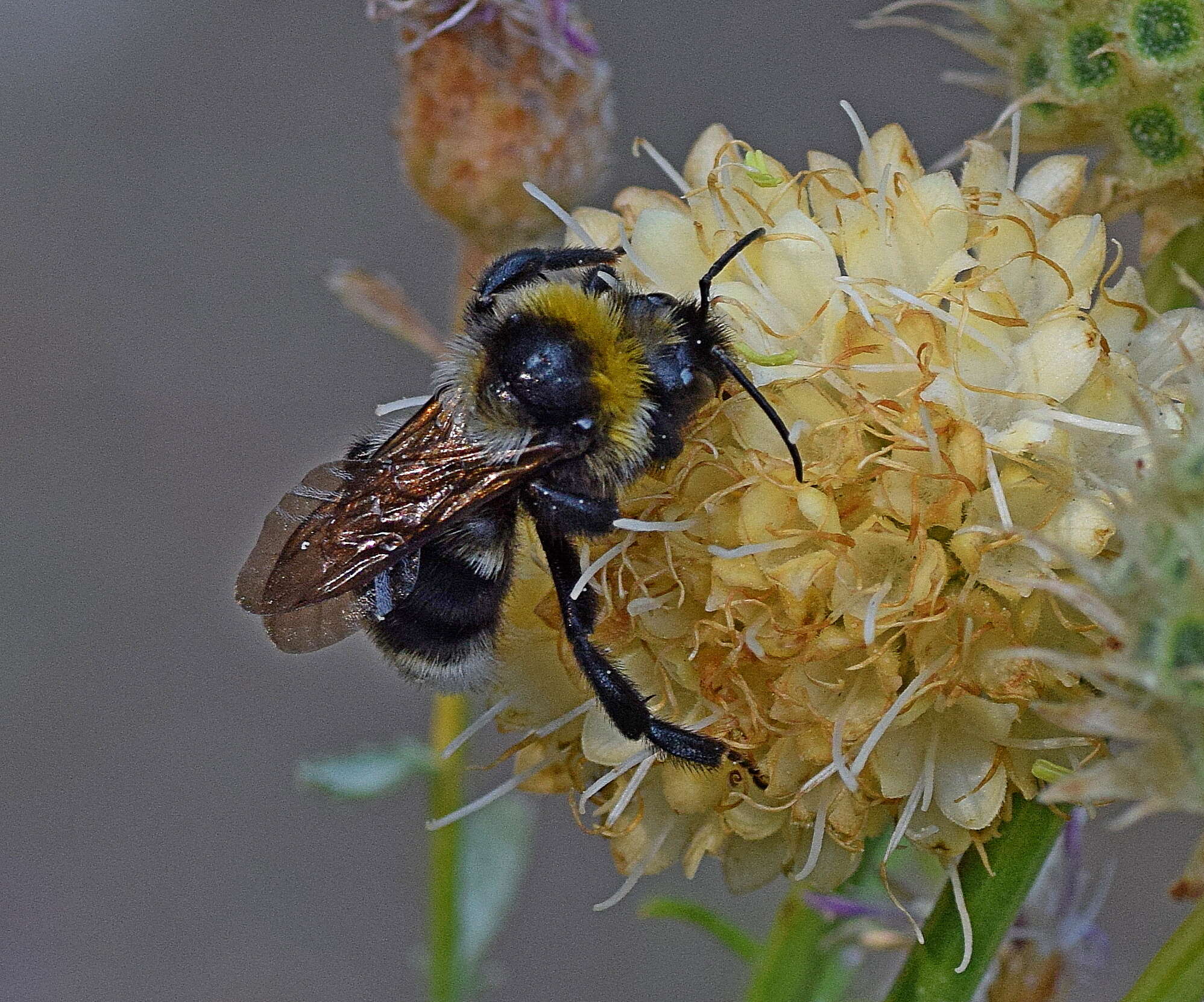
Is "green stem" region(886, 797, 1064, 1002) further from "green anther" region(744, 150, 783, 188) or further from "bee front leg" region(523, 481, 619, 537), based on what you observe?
"green anther" region(744, 150, 783, 188)

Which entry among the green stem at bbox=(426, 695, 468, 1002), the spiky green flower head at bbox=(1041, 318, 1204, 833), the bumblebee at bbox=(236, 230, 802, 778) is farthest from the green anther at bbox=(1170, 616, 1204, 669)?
the green stem at bbox=(426, 695, 468, 1002)

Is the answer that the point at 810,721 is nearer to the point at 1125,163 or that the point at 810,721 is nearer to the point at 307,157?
the point at 1125,163

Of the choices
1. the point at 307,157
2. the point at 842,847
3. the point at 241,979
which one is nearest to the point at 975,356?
the point at 842,847

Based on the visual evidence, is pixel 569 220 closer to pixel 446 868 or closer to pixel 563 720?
pixel 563 720

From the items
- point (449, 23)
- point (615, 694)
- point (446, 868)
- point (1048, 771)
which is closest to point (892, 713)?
point (1048, 771)

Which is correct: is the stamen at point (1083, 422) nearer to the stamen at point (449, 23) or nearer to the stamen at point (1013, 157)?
the stamen at point (1013, 157)

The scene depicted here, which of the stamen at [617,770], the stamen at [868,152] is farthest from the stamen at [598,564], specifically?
the stamen at [868,152]
